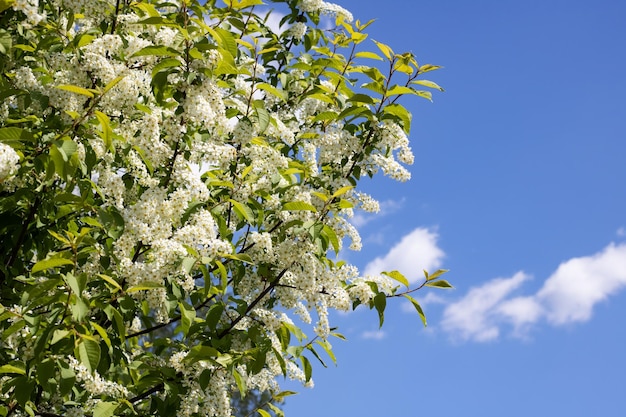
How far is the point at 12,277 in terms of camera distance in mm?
5355

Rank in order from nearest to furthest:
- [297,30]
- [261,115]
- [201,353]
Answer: [201,353], [261,115], [297,30]

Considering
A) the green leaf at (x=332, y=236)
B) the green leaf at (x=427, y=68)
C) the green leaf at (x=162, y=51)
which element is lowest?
the green leaf at (x=332, y=236)

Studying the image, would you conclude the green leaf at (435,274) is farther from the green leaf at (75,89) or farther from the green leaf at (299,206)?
the green leaf at (75,89)

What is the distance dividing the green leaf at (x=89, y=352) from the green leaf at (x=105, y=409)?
923 mm

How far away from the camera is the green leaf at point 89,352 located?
3.84m

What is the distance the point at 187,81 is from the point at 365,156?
1.38 m

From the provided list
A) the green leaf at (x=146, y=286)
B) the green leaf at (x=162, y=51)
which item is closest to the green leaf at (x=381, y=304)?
the green leaf at (x=146, y=286)

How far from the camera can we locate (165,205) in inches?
172

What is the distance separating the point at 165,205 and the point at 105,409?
1.40 metres

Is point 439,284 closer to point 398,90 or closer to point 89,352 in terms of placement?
point 398,90

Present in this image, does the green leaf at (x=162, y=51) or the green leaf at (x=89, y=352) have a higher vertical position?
the green leaf at (x=162, y=51)

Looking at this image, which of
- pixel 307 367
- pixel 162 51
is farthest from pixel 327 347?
pixel 162 51

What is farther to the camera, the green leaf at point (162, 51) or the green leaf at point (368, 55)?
the green leaf at point (368, 55)

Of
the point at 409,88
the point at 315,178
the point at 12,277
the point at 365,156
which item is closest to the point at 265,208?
the point at 315,178
